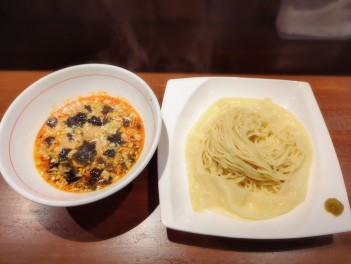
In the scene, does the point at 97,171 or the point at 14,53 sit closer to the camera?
the point at 97,171

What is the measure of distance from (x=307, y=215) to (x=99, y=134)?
42.2 inches

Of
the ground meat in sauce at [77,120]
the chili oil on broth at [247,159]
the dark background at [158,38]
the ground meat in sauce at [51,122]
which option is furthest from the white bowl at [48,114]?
the dark background at [158,38]

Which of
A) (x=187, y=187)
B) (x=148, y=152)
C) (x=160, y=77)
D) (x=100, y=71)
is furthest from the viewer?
(x=160, y=77)

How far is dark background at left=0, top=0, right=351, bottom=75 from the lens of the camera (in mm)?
2250

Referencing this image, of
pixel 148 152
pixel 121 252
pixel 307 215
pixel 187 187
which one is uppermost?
pixel 148 152

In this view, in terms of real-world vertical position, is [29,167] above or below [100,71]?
below

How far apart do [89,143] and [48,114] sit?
1.07 feet

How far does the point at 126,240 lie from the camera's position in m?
1.32

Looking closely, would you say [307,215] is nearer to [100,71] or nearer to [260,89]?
[260,89]

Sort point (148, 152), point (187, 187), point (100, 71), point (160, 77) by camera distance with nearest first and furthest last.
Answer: point (148, 152)
point (187, 187)
point (100, 71)
point (160, 77)

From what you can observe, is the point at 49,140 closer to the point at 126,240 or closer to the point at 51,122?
the point at 51,122

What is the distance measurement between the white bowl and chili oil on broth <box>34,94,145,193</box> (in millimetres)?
38

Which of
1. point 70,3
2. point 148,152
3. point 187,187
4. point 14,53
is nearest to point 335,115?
point 187,187

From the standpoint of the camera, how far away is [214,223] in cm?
126
